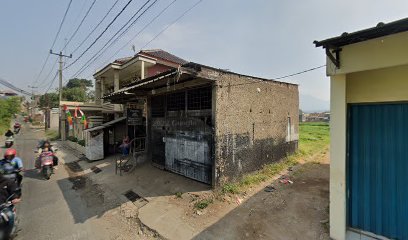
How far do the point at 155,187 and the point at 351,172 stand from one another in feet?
20.5

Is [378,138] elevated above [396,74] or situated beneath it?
situated beneath

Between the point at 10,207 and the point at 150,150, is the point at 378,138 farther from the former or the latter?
the point at 150,150

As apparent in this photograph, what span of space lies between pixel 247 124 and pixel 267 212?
3351 millimetres

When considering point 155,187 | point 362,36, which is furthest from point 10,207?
point 362,36

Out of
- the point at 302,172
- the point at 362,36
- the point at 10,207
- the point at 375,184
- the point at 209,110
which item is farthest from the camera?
the point at 302,172

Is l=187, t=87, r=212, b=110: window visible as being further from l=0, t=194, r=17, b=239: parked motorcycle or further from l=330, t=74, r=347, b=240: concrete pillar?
l=0, t=194, r=17, b=239: parked motorcycle

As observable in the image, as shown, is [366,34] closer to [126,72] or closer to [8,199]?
[8,199]

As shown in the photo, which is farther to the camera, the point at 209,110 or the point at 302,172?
the point at 302,172

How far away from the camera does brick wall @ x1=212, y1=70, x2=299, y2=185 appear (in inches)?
299

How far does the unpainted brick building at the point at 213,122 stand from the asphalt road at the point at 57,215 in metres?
3.47

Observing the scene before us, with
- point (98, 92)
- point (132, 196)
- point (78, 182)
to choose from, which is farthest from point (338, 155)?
point (98, 92)

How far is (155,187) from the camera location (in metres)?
8.38

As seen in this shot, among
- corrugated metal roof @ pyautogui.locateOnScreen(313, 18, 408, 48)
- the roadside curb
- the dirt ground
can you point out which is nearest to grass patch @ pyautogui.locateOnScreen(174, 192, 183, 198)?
the dirt ground

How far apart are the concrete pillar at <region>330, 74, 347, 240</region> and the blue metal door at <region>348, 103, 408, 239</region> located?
0.48 metres
